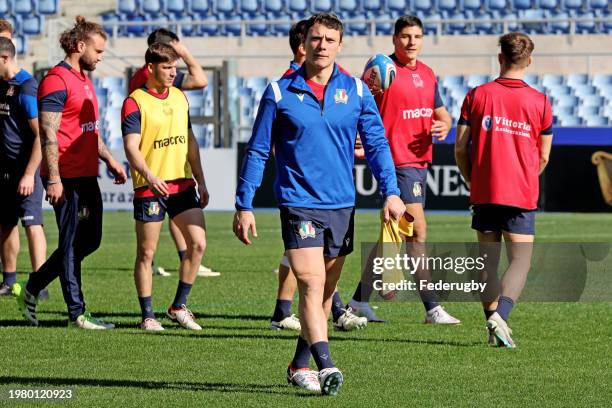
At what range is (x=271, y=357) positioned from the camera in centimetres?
827

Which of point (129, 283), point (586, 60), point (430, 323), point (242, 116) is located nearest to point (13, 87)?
point (129, 283)

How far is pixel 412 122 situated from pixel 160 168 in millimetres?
1969

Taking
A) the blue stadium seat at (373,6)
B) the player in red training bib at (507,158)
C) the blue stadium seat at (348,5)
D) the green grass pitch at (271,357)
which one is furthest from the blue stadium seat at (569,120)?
the player in red training bib at (507,158)

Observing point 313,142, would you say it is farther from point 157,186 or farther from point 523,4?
point 523,4

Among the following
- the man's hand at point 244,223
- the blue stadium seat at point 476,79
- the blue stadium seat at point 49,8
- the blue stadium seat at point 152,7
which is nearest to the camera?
the man's hand at point 244,223

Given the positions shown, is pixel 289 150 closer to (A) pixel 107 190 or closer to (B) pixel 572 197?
(B) pixel 572 197

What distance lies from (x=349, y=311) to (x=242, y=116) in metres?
15.9

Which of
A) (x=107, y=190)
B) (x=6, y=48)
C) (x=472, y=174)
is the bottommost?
(x=107, y=190)

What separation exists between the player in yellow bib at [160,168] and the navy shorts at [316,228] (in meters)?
2.59

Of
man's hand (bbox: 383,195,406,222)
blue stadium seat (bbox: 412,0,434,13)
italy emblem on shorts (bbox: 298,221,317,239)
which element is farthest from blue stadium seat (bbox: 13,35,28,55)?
man's hand (bbox: 383,195,406,222)

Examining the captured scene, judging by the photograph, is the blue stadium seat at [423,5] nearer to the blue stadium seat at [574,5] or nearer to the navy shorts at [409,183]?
the blue stadium seat at [574,5]

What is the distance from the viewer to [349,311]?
995cm

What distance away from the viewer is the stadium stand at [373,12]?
92.0 ft

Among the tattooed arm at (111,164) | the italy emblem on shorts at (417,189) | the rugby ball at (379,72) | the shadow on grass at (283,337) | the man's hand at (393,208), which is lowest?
the shadow on grass at (283,337)
